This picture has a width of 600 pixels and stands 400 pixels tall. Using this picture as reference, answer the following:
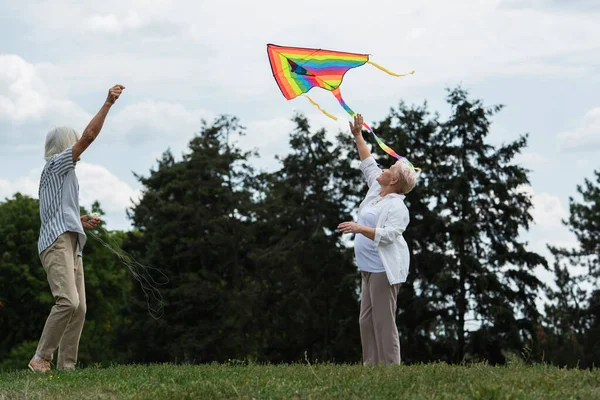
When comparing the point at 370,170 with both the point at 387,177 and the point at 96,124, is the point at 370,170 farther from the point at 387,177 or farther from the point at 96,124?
the point at 96,124

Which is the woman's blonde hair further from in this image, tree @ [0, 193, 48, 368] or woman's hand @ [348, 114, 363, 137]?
tree @ [0, 193, 48, 368]

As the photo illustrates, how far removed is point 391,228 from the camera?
26.5 feet

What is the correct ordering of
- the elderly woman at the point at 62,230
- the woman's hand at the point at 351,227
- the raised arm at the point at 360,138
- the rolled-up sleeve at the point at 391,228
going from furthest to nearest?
the raised arm at the point at 360,138
the elderly woman at the point at 62,230
the rolled-up sleeve at the point at 391,228
the woman's hand at the point at 351,227

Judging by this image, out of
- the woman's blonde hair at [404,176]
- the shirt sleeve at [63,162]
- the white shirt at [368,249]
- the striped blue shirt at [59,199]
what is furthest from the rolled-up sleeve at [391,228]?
the shirt sleeve at [63,162]

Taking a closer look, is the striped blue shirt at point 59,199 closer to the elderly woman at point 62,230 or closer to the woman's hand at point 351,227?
the elderly woman at point 62,230

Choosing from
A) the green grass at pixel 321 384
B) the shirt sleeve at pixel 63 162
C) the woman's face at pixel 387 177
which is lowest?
the green grass at pixel 321 384

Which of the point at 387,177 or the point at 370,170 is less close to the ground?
the point at 370,170

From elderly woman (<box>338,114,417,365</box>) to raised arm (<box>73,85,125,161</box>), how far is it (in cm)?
269

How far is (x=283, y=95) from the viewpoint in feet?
33.2

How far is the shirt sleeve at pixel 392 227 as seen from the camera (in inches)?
316

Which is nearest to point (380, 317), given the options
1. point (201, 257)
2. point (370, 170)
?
point (370, 170)

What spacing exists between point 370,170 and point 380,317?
1.65m

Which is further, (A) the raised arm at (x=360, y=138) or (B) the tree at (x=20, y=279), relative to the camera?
(B) the tree at (x=20, y=279)

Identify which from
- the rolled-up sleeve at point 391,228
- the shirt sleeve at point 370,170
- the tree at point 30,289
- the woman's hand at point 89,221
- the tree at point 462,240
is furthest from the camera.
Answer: the tree at point 30,289
